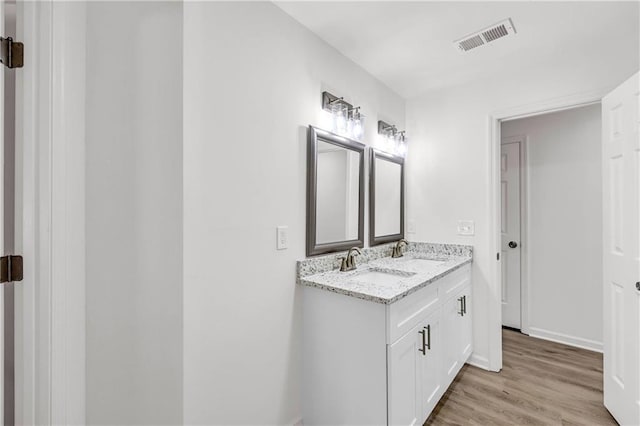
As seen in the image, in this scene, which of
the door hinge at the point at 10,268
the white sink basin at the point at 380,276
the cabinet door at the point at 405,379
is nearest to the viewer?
the door hinge at the point at 10,268

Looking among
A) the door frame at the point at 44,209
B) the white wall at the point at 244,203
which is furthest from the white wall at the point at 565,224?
the door frame at the point at 44,209

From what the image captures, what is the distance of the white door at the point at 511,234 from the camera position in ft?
10.7

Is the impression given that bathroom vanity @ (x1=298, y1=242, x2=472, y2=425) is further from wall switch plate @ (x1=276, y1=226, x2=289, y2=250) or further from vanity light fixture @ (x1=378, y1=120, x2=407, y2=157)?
vanity light fixture @ (x1=378, y1=120, x2=407, y2=157)

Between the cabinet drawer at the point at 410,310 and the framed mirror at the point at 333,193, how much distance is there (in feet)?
1.93

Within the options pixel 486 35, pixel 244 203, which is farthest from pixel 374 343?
pixel 486 35

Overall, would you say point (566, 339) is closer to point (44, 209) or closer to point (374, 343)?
point (374, 343)

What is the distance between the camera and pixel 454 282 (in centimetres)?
222

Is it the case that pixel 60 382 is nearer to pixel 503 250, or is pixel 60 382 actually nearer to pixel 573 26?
pixel 573 26

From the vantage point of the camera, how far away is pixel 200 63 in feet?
4.21

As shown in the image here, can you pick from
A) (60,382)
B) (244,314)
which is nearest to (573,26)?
(244,314)

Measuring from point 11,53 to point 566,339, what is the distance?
436 cm

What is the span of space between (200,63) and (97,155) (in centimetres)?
59

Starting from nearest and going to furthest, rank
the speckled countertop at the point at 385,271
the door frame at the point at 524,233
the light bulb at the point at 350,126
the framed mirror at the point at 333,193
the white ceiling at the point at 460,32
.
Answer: the speckled countertop at the point at 385,271, the white ceiling at the point at 460,32, the framed mirror at the point at 333,193, the light bulb at the point at 350,126, the door frame at the point at 524,233

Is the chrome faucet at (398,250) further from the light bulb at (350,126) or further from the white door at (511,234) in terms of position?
the white door at (511,234)
